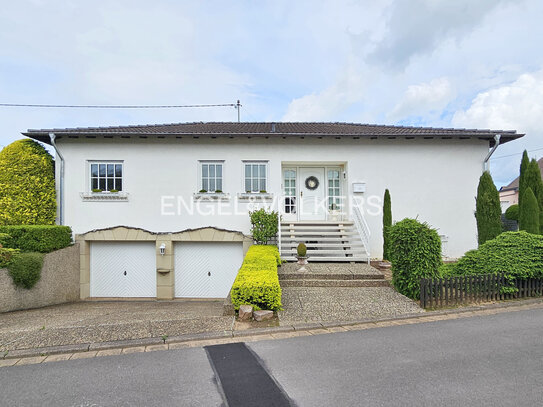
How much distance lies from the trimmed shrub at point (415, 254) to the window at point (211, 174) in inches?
236

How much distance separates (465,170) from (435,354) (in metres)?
8.48

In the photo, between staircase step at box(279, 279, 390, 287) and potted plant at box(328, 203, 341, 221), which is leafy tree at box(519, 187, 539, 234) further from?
potted plant at box(328, 203, 341, 221)

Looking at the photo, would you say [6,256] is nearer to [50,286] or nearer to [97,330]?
[50,286]

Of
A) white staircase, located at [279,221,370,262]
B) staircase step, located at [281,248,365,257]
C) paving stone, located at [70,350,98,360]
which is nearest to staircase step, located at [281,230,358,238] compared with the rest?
white staircase, located at [279,221,370,262]

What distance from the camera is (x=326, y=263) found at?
838cm

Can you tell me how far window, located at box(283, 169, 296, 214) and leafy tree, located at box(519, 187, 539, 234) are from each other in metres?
6.94

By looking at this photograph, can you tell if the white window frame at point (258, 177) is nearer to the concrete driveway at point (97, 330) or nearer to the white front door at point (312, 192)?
the white front door at point (312, 192)

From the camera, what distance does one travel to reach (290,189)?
1054 centimetres

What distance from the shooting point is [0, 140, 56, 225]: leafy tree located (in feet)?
27.6

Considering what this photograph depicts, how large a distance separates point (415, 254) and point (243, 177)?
586 centimetres

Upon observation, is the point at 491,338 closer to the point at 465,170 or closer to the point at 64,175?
the point at 465,170

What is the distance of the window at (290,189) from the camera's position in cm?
1047

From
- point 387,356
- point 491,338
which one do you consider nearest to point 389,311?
point 491,338

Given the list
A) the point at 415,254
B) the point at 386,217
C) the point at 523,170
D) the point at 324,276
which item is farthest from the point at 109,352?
the point at 523,170
